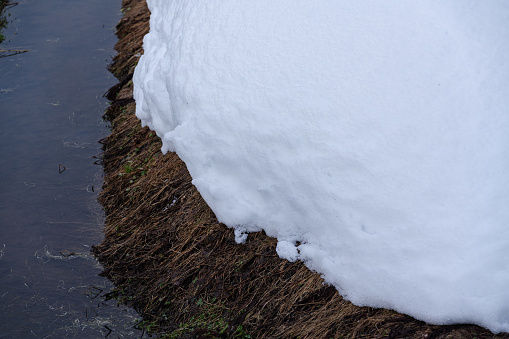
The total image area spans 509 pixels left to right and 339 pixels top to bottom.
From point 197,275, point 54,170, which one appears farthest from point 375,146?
point 54,170

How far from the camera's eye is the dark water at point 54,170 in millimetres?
3258

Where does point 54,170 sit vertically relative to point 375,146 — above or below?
below

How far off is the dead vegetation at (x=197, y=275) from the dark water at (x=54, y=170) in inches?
6.8

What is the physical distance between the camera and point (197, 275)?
323 cm

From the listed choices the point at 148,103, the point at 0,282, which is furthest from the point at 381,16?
the point at 0,282

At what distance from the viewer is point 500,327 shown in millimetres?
2354

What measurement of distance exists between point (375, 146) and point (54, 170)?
2892 millimetres

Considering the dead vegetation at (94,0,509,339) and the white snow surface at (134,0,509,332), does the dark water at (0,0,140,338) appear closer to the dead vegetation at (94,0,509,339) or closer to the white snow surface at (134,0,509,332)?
the dead vegetation at (94,0,509,339)

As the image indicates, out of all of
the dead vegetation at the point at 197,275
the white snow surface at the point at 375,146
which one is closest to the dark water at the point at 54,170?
the dead vegetation at the point at 197,275

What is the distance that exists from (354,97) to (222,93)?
2.86ft

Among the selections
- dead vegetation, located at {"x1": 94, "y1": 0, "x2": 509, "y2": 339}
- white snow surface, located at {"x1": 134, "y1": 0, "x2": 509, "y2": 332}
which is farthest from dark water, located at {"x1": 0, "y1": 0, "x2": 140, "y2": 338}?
white snow surface, located at {"x1": 134, "y1": 0, "x2": 509, "y2": 332}

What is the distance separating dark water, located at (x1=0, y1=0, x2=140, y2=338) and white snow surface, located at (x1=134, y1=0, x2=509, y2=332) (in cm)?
116

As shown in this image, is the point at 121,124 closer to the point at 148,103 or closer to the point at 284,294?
the point at 148,103

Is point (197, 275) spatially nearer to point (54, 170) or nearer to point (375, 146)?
point (375, 146)
